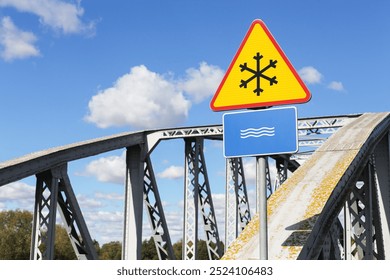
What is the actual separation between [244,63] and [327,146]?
613 centimetres

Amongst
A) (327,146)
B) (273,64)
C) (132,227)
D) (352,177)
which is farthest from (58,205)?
(273,64)

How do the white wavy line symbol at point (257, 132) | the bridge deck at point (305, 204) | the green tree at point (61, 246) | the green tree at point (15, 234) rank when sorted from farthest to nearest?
the green tree at point (61, 246), the green tree at point (15, 234), the bridge deck at point (305, 204), the white wavy line symbol at point (257, 132)

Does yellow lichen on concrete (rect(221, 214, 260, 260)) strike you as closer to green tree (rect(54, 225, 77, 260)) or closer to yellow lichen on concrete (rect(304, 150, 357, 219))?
yellow lichen on concrete (rect(304, 150, 357, 219))

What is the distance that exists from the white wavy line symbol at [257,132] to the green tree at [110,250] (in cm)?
7716

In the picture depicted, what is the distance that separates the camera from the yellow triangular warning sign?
4.34m

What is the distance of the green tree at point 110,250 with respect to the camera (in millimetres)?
81150

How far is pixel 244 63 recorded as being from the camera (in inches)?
179

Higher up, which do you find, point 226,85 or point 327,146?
point 327,146

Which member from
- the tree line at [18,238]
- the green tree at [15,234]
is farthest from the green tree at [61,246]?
the green tree at [15,234]

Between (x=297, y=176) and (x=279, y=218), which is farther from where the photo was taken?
(x=297, y=176)

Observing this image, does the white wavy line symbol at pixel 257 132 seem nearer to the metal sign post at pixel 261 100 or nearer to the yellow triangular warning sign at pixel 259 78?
the metal sign post at pixel 261 100

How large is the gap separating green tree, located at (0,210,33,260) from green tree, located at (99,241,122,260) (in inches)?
1045
